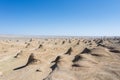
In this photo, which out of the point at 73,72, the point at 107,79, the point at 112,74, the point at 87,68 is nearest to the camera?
the point at 107,79

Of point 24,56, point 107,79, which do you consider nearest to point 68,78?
point 107,79

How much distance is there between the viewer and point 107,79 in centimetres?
2550

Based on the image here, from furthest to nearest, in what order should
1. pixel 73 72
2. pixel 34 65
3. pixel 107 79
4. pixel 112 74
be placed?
pixel 34 65
pixel 73 72
pixel 112 74
pixel 107 79

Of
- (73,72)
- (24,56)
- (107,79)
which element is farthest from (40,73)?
(24,56)

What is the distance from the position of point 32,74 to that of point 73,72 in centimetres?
659

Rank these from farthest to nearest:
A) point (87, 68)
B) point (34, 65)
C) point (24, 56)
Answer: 1. point (24, 56)
2. point (34, 65)
3. point (87, 68)

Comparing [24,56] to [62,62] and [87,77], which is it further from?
[87,77]

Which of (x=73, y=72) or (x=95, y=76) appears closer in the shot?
(x=95, y=76)

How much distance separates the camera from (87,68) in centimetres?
3250

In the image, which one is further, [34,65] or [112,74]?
[34,65]

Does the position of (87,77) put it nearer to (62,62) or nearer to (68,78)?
(68,78)

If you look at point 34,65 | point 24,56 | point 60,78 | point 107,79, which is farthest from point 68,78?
point 24,56

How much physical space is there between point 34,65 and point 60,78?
1245 centimetres

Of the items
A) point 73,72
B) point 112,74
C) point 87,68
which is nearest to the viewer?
point 112,74
